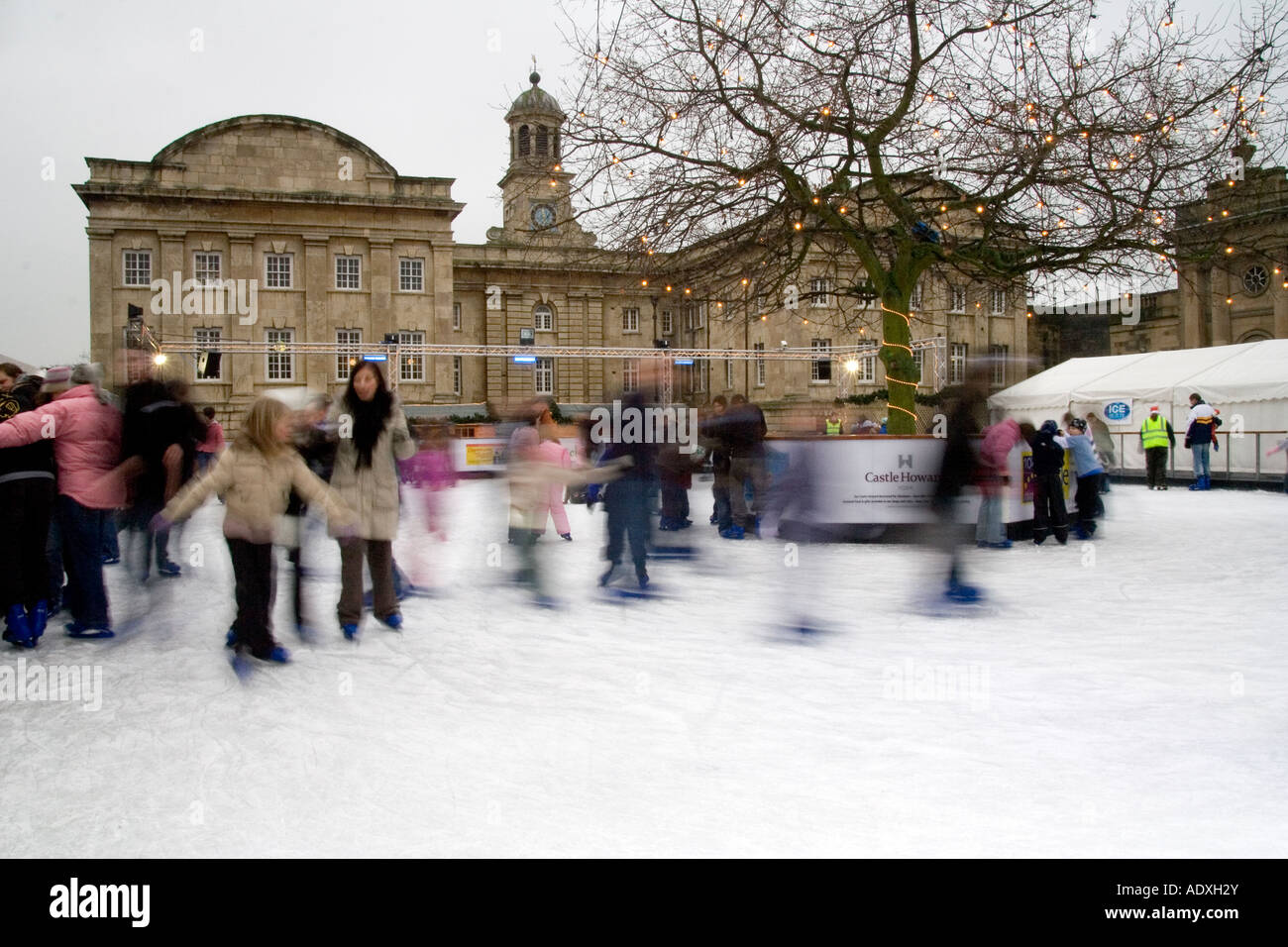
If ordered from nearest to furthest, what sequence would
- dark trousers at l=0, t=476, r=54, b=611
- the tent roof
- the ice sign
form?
dark trousers at l=0, t=476, r=54, b=611 → the tent roof → the ice sign

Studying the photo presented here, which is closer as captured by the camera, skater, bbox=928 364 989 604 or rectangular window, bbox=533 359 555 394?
skater, bbox=928 364 989 604

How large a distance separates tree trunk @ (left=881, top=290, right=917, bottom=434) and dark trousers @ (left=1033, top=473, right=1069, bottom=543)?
2.49 meters

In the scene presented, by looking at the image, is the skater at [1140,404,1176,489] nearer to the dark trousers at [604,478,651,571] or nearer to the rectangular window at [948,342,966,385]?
the dark trousers at [604,478,651,571]

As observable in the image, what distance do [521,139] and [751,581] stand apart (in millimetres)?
55196

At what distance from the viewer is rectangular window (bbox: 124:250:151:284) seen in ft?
130

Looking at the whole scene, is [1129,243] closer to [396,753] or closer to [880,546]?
[880,546]

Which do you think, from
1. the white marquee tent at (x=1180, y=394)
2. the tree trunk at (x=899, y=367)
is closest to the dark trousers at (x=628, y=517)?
the tree trunk at (x=899, y=367)

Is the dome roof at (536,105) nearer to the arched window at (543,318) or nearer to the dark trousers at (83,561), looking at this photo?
the arched window at (543,318)

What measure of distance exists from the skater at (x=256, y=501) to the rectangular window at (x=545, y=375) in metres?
48.1

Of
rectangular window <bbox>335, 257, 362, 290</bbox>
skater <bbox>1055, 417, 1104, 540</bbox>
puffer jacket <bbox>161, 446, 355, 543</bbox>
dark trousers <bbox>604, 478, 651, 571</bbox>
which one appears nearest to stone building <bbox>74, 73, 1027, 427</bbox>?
rectangular window <bbox>335, 257, 362, 290</bbox>

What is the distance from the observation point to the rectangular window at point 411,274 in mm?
43062

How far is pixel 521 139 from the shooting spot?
5866 centimetres

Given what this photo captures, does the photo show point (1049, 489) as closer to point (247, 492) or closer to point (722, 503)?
point (722, 503)

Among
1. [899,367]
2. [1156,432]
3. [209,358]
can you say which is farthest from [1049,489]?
[209,358]
